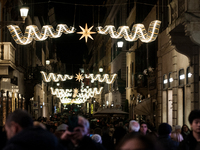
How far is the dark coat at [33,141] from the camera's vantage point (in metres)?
2.99

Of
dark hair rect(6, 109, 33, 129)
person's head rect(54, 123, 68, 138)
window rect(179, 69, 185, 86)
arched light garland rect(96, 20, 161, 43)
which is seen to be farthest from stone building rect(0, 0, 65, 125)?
dark hair rect(6, 109, 33, 129)

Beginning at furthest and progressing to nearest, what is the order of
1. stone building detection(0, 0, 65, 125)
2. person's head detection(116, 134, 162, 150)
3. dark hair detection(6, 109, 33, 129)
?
1. stone building detection(0, 0, 65, 125)
2. dark hair detection(6, 109, 33, 129)
3. person's head detection(116, 134, 162, 150)

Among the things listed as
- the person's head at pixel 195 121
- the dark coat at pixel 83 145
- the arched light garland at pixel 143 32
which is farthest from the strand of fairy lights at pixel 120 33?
the dark coat at pixel 83 145

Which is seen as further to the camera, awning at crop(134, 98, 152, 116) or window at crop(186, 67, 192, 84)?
awning at crop(134, 98, 152, 116)

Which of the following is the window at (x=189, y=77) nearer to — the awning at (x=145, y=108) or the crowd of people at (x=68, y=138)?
the awning at (x=145, y=108)

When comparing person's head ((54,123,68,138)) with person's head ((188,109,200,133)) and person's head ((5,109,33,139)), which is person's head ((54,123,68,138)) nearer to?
person's head ((188,109,200,133))

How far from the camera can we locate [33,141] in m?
3.00

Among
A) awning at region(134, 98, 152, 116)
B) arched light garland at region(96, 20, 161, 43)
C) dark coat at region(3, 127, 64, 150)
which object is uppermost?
arched light garland at region(96, 20, 161, 43)

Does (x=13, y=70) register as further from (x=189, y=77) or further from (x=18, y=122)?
(x=18, y=122)

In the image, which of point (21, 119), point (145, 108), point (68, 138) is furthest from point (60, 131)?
point (145, 108)

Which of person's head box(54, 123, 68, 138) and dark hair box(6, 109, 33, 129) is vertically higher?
dark hair box(6, 109, 33, 129)

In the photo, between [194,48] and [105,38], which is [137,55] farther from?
[105,38]

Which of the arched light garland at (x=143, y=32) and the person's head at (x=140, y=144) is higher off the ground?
the arched light garland at (x=143, y=32)

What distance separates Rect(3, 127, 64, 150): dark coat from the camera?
2.99 m
